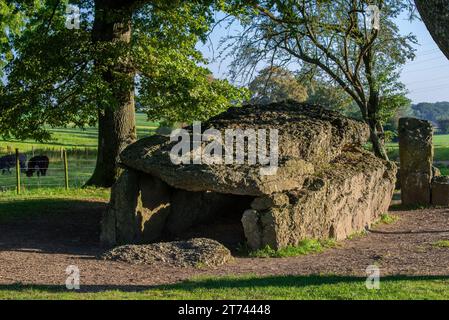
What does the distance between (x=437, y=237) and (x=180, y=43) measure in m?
10.3

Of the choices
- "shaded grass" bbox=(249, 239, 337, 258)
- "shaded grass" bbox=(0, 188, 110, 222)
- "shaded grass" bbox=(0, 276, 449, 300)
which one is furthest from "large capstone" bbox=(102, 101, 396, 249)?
"shaded grass" bbox=(0, 188, 110, 222)

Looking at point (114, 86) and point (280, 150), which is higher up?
point (114, 86)

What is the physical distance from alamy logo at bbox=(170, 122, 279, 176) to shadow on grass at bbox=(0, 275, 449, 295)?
3.18 meters

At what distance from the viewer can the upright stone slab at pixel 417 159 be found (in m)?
20.0

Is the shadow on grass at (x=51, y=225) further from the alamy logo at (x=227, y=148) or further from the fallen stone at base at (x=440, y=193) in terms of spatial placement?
the fallen stone at base at (x=440, y=193)

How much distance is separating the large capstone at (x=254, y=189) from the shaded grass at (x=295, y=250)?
0.13 metres

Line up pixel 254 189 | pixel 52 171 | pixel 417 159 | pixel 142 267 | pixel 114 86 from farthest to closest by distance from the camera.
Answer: pixel 52 171, pixel 417 159, pixel 114 86, pixel 254 189, pixel 142 267

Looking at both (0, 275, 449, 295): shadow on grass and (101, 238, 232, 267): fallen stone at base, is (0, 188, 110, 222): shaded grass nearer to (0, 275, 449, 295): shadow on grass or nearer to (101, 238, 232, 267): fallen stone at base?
(101, 238, 232, 267): fallen stone at base

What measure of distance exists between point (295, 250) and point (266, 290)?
3.79m

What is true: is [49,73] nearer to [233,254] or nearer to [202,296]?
[233,254]

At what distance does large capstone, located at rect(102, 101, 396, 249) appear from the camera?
1187 centimetres

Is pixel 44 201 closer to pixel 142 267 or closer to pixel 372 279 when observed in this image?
pixel 142 267

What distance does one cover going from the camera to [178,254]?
10852 millimetres

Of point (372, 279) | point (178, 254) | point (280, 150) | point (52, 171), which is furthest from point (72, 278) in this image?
point (52, 171)
